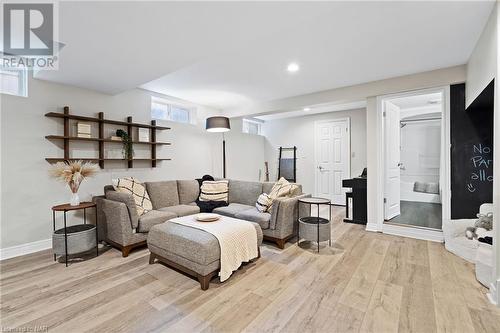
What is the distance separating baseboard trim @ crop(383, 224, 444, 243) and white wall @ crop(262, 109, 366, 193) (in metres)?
2.19

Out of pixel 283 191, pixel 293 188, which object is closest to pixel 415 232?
pixel 293 188

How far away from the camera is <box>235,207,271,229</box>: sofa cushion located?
3.10 meters

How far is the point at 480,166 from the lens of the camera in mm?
3012

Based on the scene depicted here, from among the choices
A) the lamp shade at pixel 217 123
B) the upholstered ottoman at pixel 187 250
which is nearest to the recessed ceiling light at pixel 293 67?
the lamp shade at pixel 217 123

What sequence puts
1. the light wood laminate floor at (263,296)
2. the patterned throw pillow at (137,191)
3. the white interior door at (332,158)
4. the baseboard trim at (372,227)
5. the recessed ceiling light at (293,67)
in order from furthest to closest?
1. the white interior door at (332,158)
2. the baseboard trim at (372,227)
3. the patterned throw pillow at (137,191)
4. the recessed ceiling light at (293,67)
5. the light wood laminate floor at (263,296)

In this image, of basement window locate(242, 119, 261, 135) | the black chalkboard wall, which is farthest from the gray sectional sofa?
basement window locate(242, 119, 261, 135)

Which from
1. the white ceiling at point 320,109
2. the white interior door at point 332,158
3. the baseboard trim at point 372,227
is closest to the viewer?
the baseboard trim at point 372,227

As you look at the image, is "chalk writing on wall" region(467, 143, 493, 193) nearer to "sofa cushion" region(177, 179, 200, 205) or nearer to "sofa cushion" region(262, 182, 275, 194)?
"sofa cushion" region(262, 182, 275, 194)

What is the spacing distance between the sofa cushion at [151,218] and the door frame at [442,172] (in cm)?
332

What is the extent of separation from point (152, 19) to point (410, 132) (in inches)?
264

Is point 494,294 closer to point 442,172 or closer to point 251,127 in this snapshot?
point 442,172

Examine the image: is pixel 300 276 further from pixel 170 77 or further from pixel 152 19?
pixel 170 77

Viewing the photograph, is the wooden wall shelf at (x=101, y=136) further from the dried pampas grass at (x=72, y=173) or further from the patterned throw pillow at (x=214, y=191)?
the patterned throw pillow at (x=214, y=191)

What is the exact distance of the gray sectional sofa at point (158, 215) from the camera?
2848mm
